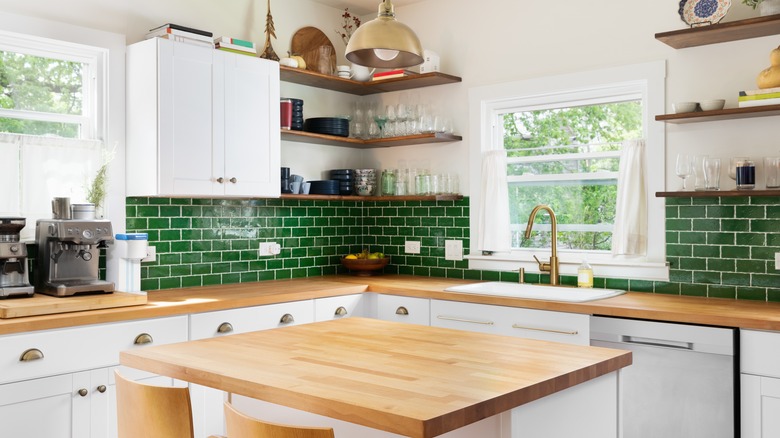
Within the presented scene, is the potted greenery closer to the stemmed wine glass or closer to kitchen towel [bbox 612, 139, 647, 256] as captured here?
the stemmed wine glass

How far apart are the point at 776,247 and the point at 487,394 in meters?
2.61

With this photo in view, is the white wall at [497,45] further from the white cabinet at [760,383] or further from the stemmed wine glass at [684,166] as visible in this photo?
the white cabinet at [760,383]

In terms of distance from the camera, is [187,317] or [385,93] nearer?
[187,317]

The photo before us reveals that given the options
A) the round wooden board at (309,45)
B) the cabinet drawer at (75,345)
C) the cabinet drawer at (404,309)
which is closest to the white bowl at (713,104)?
the cabinet drawer at (404,309)

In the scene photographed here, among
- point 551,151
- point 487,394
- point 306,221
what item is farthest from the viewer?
point 306,221

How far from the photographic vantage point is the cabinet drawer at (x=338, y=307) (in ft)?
14.2

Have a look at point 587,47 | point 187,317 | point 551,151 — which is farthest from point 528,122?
point 187,317

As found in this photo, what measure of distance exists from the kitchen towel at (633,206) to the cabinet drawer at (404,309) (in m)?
1.19

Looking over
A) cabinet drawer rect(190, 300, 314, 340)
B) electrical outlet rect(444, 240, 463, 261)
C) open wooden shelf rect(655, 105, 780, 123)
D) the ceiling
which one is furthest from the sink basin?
the ceiling

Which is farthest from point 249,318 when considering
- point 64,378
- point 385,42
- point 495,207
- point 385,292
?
point 385,42

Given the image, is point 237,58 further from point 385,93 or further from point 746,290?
point 746,290

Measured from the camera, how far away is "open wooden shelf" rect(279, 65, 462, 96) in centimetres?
486

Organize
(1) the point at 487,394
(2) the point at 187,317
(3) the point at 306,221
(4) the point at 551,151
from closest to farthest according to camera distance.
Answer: (1) the point at 487,394
(2) the point at 187,317
(4) the point at 551,151
(3) the point at 306,221

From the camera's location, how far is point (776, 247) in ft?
12.2
